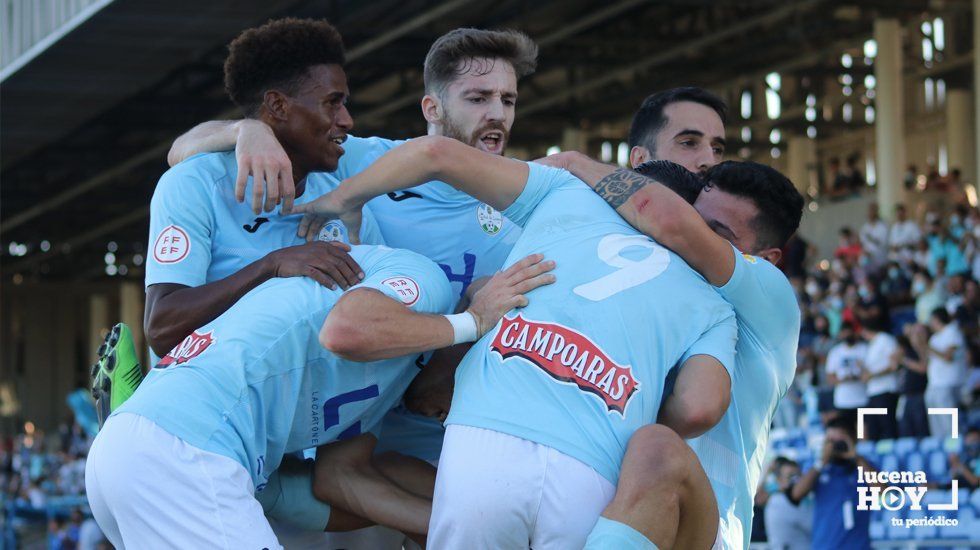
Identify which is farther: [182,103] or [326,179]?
[182,103]

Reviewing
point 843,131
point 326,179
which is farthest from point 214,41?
point 843,131

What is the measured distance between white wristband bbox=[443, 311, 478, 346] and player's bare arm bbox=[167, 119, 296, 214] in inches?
28.8

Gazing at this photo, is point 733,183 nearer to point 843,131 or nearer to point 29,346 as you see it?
point 843,131

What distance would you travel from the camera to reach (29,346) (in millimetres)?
56938

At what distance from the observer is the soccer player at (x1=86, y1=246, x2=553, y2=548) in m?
3.77

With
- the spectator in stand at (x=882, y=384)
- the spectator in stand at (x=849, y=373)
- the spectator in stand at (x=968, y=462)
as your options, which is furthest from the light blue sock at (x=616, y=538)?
the spectator in stand at (x=849, y=373)

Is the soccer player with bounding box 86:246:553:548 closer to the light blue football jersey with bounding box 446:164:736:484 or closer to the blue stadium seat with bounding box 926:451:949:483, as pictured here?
the light blue football jersey with bounding box 446:164:736:484

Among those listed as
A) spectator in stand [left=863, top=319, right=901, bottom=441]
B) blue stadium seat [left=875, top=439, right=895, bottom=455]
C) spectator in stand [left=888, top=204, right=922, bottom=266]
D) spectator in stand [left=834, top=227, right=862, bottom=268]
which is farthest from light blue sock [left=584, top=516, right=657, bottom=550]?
spectator in stand [left=834, top=227, right=862, bottom=268]

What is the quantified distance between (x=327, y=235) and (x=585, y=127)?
34783mm

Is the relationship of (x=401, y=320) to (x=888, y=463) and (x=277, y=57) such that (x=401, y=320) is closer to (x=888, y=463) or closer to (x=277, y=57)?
(x=277, y=57)

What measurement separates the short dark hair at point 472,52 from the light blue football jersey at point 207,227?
93 centimetres

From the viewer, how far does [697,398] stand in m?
3.77

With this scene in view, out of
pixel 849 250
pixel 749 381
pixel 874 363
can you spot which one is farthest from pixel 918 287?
pixel 749 381

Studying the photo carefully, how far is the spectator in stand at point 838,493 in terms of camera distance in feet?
41.6
